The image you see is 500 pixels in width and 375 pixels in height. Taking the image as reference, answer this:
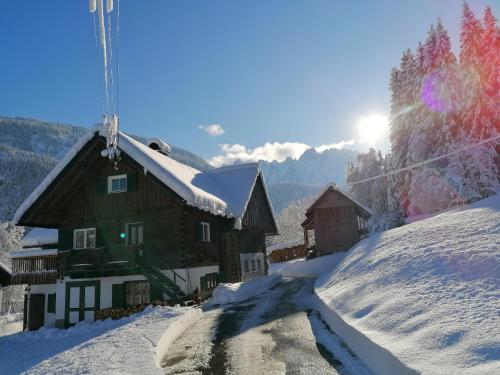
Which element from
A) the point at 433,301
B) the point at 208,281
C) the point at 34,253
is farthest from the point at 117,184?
the point at 433,301

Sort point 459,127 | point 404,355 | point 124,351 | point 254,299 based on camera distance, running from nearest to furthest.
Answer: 1. point 404,355
2. point 124,351
3. point 254,299
4. point 459,127

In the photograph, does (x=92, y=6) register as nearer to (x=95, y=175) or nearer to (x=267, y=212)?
(x=95, y=175)

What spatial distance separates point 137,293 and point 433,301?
16680mm

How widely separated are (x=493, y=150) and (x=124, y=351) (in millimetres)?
29587

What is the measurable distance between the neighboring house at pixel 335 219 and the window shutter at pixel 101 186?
1647cm

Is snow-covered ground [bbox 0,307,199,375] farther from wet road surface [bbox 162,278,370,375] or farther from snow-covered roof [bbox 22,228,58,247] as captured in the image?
snow-covered roof [bbox 22,228,58,247]

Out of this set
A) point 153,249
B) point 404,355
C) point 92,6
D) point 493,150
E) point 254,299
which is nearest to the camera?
point 404,355

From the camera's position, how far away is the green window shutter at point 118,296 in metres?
20.4

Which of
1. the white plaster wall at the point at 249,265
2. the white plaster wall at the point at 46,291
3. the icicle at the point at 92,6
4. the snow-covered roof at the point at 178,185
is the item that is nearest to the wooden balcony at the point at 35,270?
the white plaster wall at the point at 46,291

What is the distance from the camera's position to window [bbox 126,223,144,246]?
852 inches

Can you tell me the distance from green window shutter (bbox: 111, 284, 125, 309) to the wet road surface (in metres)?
6.96

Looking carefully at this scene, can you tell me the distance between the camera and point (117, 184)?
73.1 feet

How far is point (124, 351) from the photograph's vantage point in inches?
380

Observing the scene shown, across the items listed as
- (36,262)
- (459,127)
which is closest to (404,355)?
(36,262)
